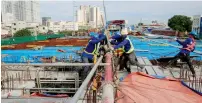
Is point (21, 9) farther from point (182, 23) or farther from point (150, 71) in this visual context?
point (150, 71)

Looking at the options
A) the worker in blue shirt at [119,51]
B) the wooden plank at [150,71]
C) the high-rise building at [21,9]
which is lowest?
the wooden plank at [150,71]

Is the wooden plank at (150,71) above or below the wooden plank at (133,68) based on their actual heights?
above

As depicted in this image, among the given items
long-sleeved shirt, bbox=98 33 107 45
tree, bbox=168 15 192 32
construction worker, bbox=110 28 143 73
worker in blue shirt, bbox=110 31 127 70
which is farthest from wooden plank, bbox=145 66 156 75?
tree, bbox=168 15 192 32

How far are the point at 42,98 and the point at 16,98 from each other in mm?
610

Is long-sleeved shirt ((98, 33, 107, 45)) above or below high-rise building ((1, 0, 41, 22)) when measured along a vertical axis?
below

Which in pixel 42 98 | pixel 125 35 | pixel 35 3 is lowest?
pixel 42 98

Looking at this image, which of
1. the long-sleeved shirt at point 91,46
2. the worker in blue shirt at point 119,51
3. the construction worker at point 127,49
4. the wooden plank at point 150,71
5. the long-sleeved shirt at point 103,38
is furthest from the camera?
the worker in blue shirt at point 119,51

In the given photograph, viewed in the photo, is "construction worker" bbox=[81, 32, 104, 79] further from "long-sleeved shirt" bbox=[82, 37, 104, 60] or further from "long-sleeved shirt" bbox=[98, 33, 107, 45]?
"long-sleeved shirt" bbox=[98, 33, 107, 45]

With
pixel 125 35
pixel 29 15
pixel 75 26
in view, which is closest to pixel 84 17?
pixel 75 26

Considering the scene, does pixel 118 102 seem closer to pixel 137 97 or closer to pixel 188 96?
pixel 137 97

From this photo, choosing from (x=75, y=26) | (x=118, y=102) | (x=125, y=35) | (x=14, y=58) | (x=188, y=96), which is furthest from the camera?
(x=75, y=26)

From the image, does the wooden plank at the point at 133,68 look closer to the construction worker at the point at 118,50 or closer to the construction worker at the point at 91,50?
the construction worker at the point at 118,50

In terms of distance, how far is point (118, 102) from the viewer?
3.16 m

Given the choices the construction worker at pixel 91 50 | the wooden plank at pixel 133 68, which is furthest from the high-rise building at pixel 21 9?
the wooden plank at pixel 133 68
